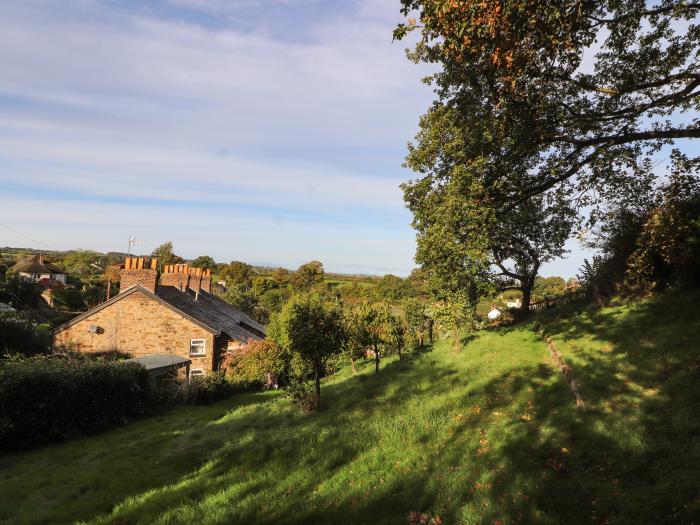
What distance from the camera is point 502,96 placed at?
963 cm

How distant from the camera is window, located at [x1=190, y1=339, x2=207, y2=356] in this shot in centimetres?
3284

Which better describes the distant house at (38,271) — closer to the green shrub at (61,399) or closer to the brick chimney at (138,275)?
the brick chimney at (138,275)

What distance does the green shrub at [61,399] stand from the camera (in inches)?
682

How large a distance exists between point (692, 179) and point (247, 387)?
27.6 meters

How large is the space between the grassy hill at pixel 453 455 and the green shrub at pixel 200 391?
8.18 metres

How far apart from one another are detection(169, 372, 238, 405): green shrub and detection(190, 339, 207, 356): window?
211 inches

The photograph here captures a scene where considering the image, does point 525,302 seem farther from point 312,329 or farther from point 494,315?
point 312,329

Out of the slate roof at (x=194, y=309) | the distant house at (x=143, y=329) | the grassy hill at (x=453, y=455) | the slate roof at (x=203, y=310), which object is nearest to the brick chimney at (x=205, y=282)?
the slate roof at (x=203, y=310)

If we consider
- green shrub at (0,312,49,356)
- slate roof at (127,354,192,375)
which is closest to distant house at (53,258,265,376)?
slate roof at (127,354,192,375)

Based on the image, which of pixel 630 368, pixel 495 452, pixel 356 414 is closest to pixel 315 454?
pixel 356 414

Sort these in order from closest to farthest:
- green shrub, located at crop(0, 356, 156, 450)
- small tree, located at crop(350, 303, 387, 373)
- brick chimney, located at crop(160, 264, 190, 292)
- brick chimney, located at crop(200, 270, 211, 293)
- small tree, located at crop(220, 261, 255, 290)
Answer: green shrub, located at crop(0, 356, 156, 450) < small tree, located at crop(350, 303, 387, 373) < brick chimney, located at crop(160, 264, 190, 292) < brick chimney, located at crop(200, 270, 211, 293) < small tree, located at crop(220, 261, 255, 290)

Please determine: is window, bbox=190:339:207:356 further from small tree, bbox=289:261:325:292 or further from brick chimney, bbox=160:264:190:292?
small tree, bbox=289:261:325:292

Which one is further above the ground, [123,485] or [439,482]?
[439,482]

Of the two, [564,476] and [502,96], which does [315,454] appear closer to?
[564,476]
